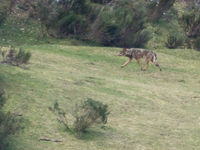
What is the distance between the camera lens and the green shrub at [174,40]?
26531 mm

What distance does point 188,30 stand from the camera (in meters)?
29.9

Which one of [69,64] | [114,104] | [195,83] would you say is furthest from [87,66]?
[114,104]

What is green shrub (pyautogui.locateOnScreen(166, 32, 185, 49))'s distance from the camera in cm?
2653

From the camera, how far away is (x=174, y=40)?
26.7 metres

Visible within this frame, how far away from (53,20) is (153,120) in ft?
46.6

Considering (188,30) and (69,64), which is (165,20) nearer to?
(188,30)

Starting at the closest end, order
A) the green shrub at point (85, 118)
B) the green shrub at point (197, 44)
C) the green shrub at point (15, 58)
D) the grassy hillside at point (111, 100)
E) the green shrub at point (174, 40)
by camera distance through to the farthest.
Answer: the grassy hillside at point (111, 100)
the green shrub at point (85, 118)
the green shrub at point (15, 58)
the green shrub at point (174, 40)
the green shrub at point (197, 44)

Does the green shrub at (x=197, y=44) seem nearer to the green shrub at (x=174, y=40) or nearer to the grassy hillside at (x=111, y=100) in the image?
the green shrub at (x=174, y=40)

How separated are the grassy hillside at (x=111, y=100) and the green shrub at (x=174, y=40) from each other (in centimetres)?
696

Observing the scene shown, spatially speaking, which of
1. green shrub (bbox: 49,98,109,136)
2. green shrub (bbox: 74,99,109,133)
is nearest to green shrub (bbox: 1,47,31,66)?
green shrub (bbox: 49,98,109,136)

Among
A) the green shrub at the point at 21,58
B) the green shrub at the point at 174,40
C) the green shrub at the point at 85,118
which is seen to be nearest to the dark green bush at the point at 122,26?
the green shrub at the point at 174,40

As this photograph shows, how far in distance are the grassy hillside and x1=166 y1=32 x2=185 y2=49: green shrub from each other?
6.96 m

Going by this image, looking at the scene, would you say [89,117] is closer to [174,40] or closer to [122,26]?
[122,26]

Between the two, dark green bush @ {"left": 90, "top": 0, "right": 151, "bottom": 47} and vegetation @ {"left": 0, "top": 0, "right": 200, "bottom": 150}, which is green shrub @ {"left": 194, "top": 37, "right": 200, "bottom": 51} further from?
dark green bush @ {"left": 90, "top": 0, "right": 151, "bottom": 47}
